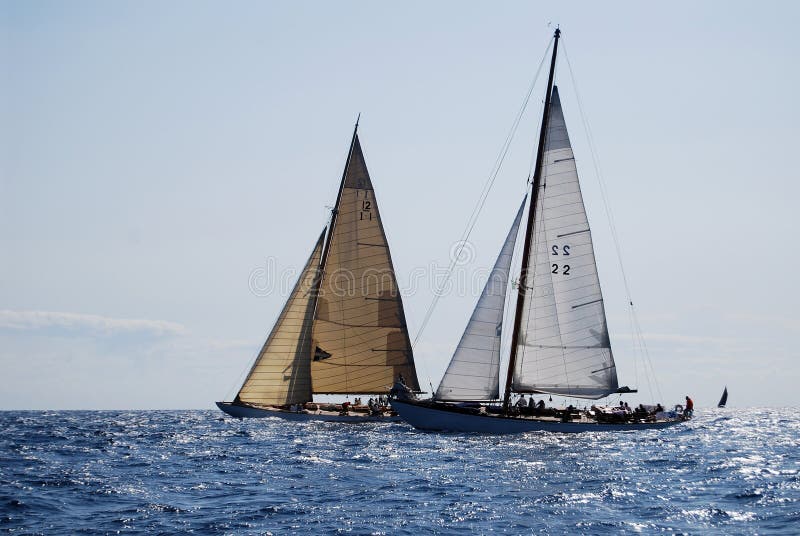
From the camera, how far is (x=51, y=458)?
35.5 meters

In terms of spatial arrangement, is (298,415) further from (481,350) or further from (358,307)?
(481,350)

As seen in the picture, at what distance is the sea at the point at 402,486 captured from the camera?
2106cm

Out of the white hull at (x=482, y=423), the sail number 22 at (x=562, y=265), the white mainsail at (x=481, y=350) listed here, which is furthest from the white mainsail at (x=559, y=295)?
the white mainsail at (x=481, y=350)

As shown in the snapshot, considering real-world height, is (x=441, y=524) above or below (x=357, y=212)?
below

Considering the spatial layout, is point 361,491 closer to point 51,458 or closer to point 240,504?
point 240,504

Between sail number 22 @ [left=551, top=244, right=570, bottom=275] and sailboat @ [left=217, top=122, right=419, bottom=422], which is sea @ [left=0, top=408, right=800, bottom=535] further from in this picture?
sailboat @ [left=217, top=122, right=419, bottom=422]

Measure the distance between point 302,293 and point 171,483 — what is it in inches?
1017

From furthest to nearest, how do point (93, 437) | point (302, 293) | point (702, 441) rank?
point (302, 293) < point (93, 437) < point (702, 441)

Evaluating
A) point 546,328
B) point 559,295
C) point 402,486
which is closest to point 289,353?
point 546,328

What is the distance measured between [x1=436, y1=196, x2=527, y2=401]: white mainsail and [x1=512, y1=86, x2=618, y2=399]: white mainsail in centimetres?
230

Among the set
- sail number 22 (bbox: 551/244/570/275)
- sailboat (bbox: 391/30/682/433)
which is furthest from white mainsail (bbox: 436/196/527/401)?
sail number 22 (bbox: 551/244/570/275)

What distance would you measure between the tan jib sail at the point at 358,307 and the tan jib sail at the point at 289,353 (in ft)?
2.23

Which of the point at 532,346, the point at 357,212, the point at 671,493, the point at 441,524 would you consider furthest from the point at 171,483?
the point at 357,212

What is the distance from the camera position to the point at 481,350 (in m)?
43.7
